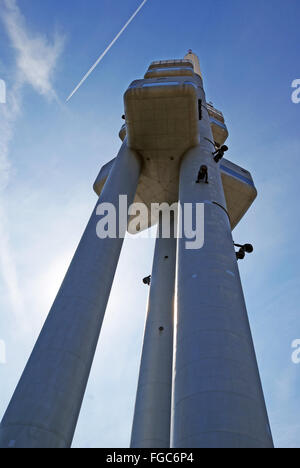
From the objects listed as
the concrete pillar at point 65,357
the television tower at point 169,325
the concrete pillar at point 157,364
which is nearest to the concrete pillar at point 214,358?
the television tower at point 169,325

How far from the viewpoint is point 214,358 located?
7.87 m

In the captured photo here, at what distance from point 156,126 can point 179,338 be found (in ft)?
37.4

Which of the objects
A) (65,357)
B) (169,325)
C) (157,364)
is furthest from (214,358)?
(169,325)

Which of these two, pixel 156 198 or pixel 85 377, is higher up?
pixel 156 198

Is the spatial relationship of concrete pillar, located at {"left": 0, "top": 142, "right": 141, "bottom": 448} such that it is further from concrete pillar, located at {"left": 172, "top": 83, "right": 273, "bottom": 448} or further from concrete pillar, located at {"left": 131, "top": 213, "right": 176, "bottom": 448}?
concrete pillar, located at {"left": 131, "top": 213, "right": 176, "bottom": 448}

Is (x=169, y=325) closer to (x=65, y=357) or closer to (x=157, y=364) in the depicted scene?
(x=157, y=364)

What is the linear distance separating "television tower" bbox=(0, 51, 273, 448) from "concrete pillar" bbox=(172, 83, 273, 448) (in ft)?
0.08

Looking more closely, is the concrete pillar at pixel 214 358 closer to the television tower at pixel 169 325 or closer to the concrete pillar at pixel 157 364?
the television tower at pixel 169 325

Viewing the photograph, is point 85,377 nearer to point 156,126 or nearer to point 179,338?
point 179,338

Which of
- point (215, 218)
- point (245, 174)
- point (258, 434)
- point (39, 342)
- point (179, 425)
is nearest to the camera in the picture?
point (258, 434)

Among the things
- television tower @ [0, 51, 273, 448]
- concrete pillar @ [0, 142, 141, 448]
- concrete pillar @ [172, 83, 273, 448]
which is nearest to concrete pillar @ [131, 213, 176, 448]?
television tower @ [0, 51, 273, 448]

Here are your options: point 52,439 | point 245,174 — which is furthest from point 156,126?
point 52,439

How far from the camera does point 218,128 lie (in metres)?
26.1

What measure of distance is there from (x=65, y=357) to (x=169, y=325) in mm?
7627
